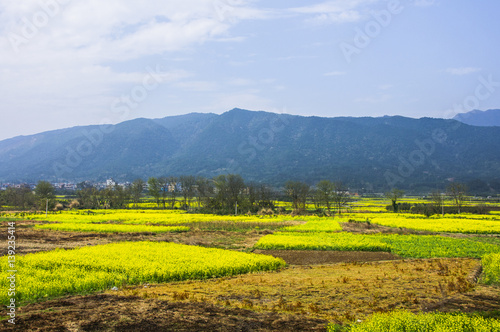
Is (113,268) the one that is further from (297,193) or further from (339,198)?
(297,193)

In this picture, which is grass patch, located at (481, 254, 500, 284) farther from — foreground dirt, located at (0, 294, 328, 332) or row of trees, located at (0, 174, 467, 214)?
row of trees, located at (0, 174, 467, 214)

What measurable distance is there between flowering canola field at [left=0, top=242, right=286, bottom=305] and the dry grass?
123 cm

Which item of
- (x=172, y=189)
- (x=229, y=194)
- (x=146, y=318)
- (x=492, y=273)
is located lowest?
(x=492, y=273)

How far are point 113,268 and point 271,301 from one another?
29.1 feet

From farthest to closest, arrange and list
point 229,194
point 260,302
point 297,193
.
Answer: point 297,193 → point 229,194 → point 260,302

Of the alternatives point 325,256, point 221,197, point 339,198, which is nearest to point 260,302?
point 325,256

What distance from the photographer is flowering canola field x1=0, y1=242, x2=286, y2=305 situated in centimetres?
1423

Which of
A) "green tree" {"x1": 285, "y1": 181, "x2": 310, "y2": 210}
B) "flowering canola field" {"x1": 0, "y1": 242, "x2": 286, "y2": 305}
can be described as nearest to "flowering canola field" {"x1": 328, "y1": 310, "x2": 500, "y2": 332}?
"flowering canola field" {"x1": 0, "y1": 242, "x2": 286, "y2": 305}

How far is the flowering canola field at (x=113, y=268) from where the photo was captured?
1423cm

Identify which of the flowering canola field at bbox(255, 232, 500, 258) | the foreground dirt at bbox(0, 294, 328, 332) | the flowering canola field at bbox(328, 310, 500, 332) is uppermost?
the flowering canola field at bbox(328, 310, 500, 332)

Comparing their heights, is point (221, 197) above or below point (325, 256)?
above

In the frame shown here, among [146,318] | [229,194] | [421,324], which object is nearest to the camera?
[421,324]

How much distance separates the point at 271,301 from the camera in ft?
42.7

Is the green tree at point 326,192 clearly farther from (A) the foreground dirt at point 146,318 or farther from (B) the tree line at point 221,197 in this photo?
(A) the foreground dirt at point 146,318
